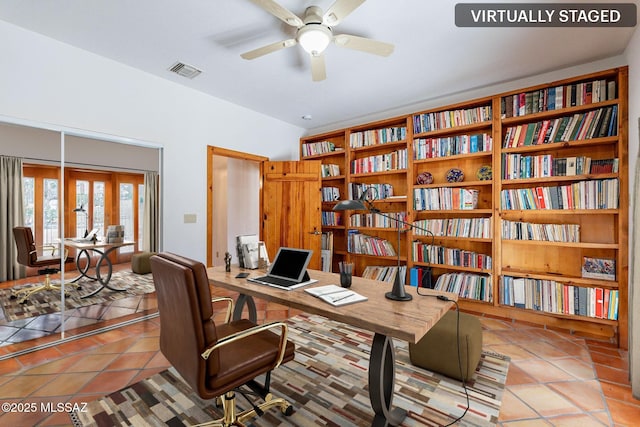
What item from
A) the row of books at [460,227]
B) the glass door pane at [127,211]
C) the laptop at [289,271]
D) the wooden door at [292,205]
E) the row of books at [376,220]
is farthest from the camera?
the wooden door at [292,205]

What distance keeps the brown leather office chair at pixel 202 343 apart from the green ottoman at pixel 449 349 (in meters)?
1.13

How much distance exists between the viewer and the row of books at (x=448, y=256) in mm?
3244

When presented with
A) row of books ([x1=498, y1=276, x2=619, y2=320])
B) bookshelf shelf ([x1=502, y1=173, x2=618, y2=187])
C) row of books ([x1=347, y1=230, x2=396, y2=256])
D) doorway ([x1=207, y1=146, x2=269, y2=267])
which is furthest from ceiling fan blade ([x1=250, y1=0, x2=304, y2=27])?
doorway ([x1=207, y1=146, x2=269, y2=267])

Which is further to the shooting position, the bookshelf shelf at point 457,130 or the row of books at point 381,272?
the row of books at point 381,272

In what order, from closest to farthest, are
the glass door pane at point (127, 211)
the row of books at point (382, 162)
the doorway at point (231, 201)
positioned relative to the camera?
the glass door pane at point (127, 211), the row of books at point (382, 162), the doorway at point (231, 201)

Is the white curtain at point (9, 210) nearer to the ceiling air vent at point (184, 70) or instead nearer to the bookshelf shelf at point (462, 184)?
the ceiling air vent at point (184, 70)

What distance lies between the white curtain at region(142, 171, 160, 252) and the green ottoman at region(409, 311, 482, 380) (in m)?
2.95

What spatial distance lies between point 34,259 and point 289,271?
246cm

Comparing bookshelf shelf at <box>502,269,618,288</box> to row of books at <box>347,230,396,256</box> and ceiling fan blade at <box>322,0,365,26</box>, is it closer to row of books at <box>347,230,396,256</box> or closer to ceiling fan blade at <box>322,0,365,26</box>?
row of books at <box>347,230,396,256</box>

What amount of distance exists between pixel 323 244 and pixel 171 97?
2927 mm

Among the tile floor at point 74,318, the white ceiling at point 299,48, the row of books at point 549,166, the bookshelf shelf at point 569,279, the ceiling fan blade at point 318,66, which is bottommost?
the tile floor at point 74,318

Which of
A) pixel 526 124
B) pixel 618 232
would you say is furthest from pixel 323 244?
pixel 618 232

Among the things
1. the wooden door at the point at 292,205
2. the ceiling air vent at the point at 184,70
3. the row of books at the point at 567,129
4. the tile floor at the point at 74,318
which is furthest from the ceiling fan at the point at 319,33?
the tile floor at the point at 74,318

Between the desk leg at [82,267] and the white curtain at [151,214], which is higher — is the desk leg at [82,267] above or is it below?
below
